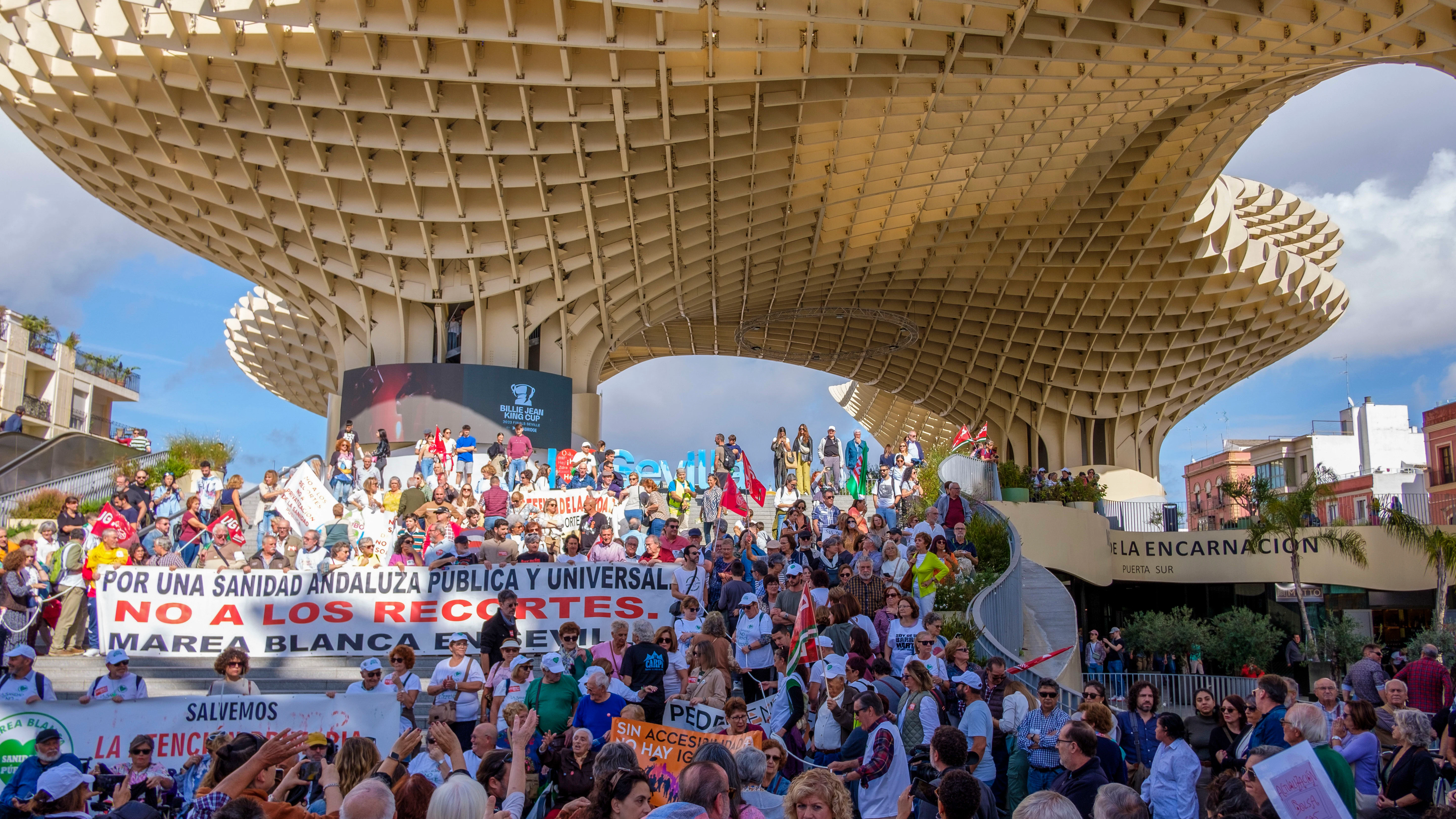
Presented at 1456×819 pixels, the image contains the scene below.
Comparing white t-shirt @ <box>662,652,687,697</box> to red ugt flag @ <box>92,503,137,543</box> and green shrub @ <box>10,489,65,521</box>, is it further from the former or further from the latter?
green shrub @ <box>10,489,65,521</box>

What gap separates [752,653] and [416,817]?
230 inches

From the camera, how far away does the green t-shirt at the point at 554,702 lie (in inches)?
324

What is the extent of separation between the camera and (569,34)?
76.5 ft

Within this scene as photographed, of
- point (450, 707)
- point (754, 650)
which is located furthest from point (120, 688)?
point (754, 650)

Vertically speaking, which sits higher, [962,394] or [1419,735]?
[962,394]

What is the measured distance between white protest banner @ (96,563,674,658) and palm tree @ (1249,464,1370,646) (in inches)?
815

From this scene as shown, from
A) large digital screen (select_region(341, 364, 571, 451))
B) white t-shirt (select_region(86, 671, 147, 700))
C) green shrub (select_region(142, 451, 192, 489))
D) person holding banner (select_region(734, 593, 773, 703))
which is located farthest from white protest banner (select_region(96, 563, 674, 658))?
large digital screen (select_region(341, 364, 571, 451))

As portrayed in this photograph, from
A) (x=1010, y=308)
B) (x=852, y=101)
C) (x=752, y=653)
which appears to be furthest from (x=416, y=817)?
(x=1010, y=308)

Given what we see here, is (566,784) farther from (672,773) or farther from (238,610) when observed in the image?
(238,610)

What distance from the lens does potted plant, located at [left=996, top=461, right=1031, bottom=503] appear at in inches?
1227

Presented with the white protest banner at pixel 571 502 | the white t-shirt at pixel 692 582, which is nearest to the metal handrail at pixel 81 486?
the white protest banner at pixel 571 502

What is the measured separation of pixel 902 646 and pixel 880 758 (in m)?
4.05

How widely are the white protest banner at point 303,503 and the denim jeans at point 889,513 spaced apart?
10.4 metres

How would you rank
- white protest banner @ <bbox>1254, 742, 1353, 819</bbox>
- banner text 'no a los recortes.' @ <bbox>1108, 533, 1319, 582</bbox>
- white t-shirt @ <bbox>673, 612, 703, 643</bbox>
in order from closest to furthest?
white protest banner @ <bbox>1254, 742, 1353, 819</bbox> → white t-shirt @ <bbox>673, 612, 703, 643</bbox> → banner text 'no a los recortes.' @ <bbox>1108, 533, 1319, 582</bbox>
